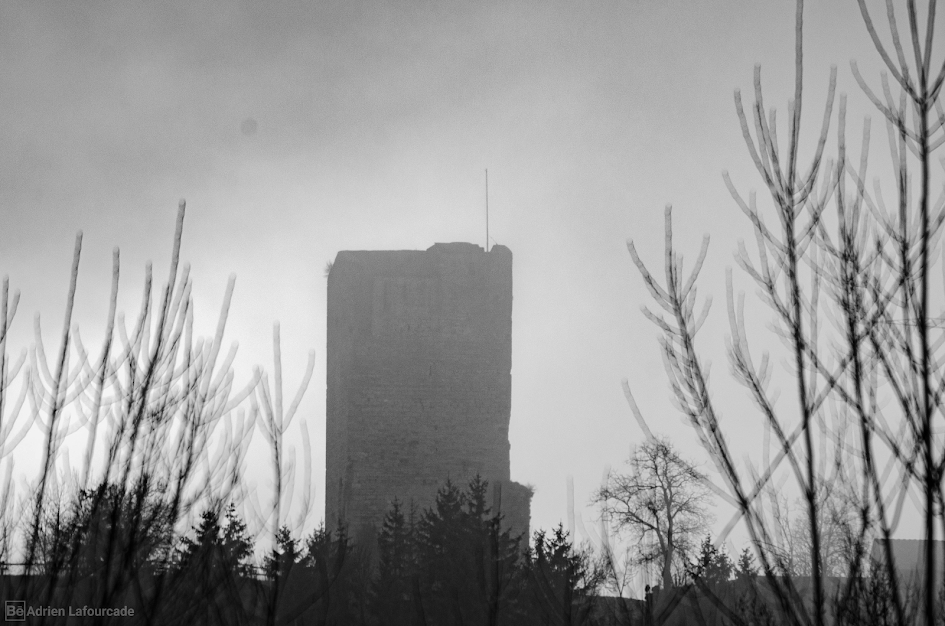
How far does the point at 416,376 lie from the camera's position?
1388 inches

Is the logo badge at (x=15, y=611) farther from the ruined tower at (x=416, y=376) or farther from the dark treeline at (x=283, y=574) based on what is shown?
the ruined tower at (x=416, y=376)

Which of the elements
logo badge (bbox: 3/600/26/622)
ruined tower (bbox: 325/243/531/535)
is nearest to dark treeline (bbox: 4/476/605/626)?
logo badge (bbox: 3/600/26/622)

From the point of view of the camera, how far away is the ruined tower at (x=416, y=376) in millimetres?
34000

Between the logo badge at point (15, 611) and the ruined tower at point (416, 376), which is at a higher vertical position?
the ruined tower at point (416, 376)

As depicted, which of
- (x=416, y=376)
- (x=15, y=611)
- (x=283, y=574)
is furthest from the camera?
(x=416, y=376)

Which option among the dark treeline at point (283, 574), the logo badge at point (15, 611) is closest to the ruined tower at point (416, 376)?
the dark treeline at point (283, 574)

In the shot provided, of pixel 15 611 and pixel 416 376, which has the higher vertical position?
pixel 416 376

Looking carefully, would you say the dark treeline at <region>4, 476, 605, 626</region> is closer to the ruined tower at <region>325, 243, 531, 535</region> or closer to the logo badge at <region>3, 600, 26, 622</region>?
the logo badge at <region>3, 600, 26, 622</region>

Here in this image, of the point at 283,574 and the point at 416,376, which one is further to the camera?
the point at 416,376

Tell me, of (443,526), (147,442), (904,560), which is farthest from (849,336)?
(443,526)

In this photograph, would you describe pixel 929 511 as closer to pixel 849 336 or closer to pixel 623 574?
pixel 849 336

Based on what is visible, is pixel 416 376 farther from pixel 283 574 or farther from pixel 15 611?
pixel 15 611

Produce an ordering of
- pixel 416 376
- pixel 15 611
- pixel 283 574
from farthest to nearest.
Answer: pixel 416 376 < pixel 283 574 < pixel 15 611

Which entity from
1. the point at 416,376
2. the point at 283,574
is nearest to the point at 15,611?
the point at 283,574
